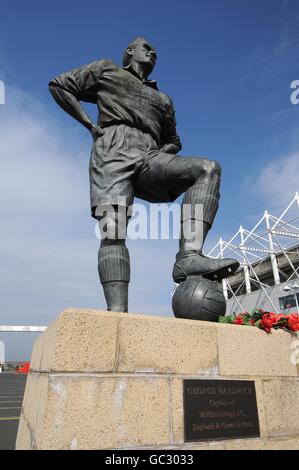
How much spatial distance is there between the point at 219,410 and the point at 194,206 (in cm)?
158

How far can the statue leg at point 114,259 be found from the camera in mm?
2873

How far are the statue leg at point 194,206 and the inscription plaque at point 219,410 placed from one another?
846 mm

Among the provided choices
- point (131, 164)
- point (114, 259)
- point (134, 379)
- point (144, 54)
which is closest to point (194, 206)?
point (131, 164)

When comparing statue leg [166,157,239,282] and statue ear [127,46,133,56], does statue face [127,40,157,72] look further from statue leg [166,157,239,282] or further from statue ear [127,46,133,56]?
statue leg [166,157,239,282]

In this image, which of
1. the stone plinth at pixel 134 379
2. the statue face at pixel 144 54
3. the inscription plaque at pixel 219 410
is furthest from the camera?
the statue face at pixel 144 54

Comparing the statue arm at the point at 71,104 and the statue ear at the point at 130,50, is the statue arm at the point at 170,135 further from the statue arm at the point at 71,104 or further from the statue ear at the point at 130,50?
the statue arm at the point at 71,104

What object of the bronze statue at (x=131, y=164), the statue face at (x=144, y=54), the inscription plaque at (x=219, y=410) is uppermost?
the statue face at (x=144, y=54)

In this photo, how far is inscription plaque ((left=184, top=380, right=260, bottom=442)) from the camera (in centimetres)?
228

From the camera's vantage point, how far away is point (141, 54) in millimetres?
3871

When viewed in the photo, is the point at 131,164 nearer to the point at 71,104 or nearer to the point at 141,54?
the point at 71,104

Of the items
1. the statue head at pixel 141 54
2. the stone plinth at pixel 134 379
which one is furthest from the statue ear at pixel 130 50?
the stone plinth at pixel 134 379

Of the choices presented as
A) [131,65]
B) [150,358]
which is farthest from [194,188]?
[131,65]

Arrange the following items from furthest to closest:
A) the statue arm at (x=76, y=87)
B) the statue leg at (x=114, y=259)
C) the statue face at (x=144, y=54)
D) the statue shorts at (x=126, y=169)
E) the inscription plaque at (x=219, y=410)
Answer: the statue face at (x=144, y=54)
the statue arm at (x=76, y=87)
the statue shorts at (x=126, y=169)
the statue leg at (x=114, y=259)
the inscription plaque at (x=219, y=410)
